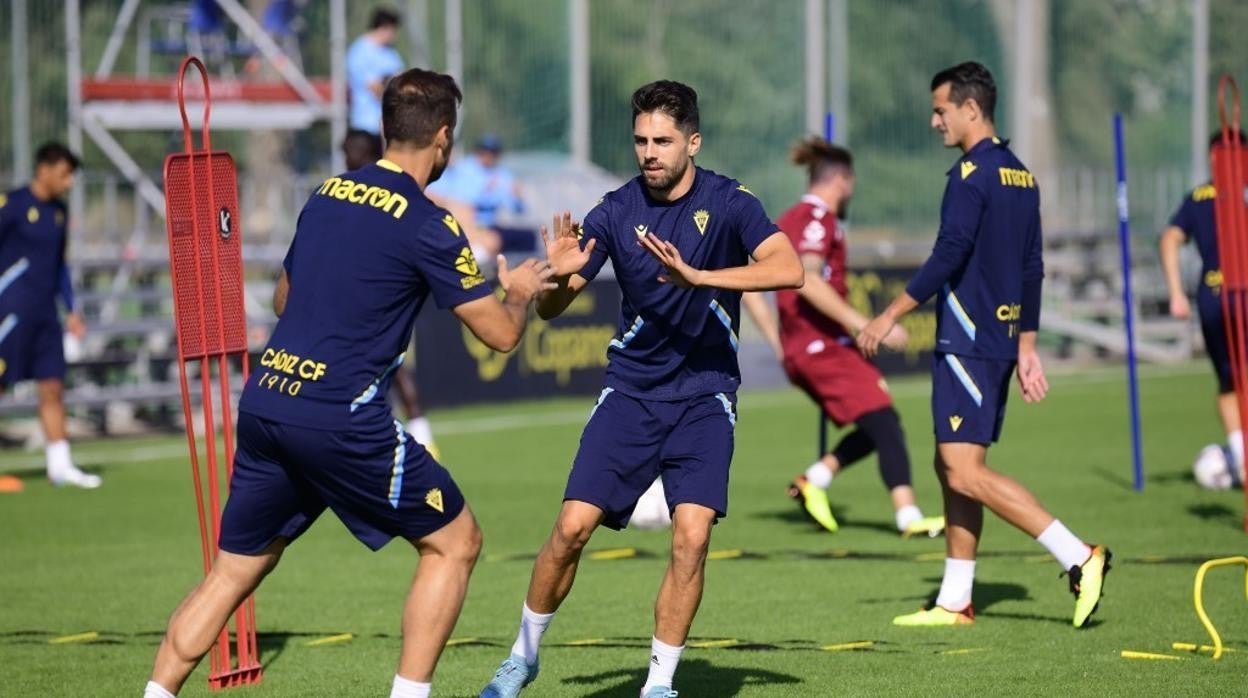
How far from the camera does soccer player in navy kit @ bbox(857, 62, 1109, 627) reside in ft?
27.5

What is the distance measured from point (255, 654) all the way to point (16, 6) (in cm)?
1360

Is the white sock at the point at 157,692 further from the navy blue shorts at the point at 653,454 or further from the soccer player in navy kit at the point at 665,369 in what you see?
the navy blue shorts at the point at 653,454

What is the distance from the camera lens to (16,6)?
63.6 ft

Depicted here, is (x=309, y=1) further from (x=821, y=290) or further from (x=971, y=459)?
(x=971, y=459)

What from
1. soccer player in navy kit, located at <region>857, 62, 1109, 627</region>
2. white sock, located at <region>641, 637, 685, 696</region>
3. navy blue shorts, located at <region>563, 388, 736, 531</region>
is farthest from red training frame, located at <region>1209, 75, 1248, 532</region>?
white sock, located at <region>641, 637, 685, 696</region>

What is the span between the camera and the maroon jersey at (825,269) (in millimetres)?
11312

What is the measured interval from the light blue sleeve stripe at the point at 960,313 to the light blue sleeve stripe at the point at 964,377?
125mm

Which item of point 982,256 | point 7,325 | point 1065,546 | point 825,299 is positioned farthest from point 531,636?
point 7,325

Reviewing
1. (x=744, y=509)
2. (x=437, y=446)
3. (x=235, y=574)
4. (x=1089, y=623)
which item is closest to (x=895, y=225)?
(x=437, y=446)

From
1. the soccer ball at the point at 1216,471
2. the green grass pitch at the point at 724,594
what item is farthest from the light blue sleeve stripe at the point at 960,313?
the soccer ball at the point at 1216,471

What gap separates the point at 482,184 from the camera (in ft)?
70.5

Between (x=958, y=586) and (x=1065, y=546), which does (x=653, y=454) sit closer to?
(x=958, y=586)

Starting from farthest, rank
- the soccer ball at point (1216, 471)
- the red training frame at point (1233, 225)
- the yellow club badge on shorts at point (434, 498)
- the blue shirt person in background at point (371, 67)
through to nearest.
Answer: the blue shirt person in background at point (371, 67) → the soccer ball at point (1216, 471) → the red training frame at point (1233, 225) → the yellow club badge on shorts at point (434, 498)

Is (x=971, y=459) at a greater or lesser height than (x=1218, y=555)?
greater
